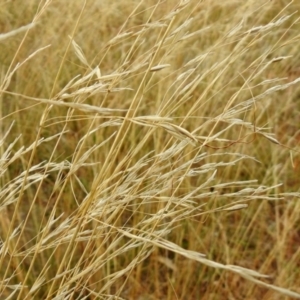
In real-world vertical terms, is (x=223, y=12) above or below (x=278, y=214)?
above

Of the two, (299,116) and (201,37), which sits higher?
(201,37)

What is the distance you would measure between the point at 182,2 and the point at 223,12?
1625 millimetres

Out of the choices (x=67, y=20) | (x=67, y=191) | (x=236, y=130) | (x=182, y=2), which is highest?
(x=182, y=2)

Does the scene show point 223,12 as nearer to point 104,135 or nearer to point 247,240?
point 104,135

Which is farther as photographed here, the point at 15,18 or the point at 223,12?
the point at 15,18

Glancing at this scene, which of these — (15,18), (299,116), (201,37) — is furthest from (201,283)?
(15,18)

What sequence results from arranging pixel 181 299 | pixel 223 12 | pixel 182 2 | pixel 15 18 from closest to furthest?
pixel 182 2 < pixel 181 299 < pixel 223 12 < pixel 15 18

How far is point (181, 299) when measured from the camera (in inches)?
57.0

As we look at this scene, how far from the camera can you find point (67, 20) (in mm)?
2238

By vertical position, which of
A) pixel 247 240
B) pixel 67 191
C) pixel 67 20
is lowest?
pixel 247 240

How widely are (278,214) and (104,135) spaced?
2.11 ft

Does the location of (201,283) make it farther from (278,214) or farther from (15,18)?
(15,18)

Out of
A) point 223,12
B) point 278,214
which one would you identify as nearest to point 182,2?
point 278,214

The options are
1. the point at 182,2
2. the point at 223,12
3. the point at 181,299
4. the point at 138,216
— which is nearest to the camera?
the point at 182,2
